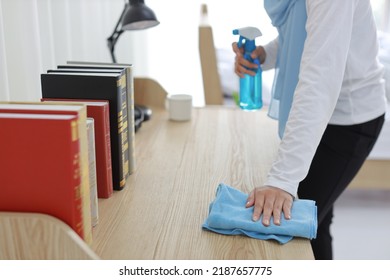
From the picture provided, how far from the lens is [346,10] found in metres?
1.04

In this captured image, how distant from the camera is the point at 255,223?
3.14 ft

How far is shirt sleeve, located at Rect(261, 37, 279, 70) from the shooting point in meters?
1.55

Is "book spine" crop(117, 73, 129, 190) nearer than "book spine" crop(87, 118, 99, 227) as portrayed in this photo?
No

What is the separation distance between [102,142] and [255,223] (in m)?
0.35

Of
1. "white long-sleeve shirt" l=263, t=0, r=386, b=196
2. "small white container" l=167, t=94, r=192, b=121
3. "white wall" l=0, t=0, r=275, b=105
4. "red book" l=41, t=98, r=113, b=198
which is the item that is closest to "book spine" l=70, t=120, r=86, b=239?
"red book" l=41, t=98, r=113, b=198

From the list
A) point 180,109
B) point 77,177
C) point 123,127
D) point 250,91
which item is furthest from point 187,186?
point 180,109

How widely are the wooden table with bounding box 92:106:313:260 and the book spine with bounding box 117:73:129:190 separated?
0.11 feet

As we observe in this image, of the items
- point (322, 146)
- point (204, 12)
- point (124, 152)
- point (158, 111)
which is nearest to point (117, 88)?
point (124, 152)

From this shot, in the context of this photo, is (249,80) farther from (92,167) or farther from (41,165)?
(41,165)

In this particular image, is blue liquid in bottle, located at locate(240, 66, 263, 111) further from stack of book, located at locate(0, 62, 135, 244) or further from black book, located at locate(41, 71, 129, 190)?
stack of book, located at locate(0, 62, 135, 244)

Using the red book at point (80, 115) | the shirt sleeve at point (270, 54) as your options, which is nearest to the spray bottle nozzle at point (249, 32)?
the shirt sleeve at point (270, 54)

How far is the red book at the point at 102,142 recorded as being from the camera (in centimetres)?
105
